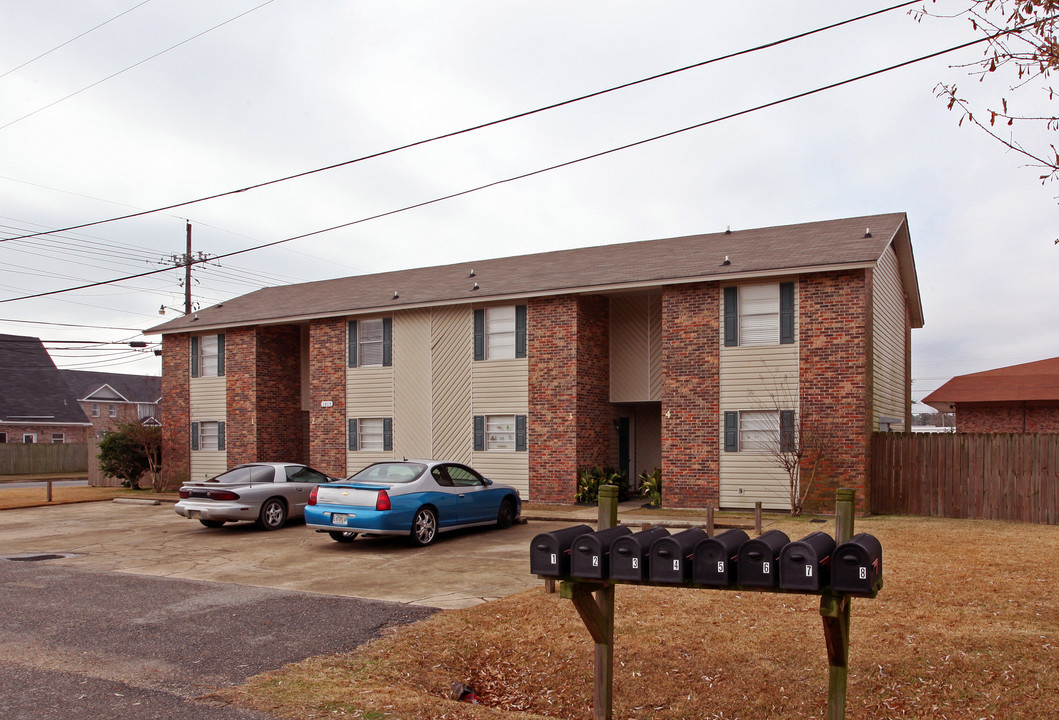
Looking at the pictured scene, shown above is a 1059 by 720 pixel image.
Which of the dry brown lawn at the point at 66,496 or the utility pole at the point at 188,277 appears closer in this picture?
the dry brown lawn at the point at 66,496

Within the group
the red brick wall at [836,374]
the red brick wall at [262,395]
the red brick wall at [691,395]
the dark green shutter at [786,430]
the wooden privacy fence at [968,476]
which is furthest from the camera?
the red brick wall at [262,395]

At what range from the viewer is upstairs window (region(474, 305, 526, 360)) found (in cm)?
2164

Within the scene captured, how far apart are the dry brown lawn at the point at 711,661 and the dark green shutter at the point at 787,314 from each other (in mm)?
9343

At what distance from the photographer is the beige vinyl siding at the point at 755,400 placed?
17984 mm

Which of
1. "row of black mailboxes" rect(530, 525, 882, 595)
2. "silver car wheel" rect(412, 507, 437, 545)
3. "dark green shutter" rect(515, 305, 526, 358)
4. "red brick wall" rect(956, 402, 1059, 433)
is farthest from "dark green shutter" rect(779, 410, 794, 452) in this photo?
"row of black mailboxes" rect(530, 525, 882, 595)

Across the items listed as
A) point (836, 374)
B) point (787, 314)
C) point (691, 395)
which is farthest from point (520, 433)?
point (836, 374)

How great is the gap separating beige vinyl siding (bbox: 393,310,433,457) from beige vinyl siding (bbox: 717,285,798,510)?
8.59 m

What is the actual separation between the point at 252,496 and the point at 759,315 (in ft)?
37.4

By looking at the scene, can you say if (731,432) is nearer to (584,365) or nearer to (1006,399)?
(584,365)

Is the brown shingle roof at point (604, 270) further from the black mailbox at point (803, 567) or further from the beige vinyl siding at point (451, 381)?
the black mailbox at point (803, 567)

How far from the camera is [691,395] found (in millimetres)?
19031

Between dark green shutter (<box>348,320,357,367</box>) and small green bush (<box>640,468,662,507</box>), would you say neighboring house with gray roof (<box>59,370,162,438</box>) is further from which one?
small green bush (<box>640,468,662,507</box>)

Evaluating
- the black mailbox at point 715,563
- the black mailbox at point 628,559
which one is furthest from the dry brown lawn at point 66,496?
the black mailbox at point 715,563

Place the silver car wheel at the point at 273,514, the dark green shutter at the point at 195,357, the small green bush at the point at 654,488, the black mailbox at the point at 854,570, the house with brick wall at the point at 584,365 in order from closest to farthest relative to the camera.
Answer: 1. the black mailbox at the point at 854,570
2. the silver car wheel at the point at 273,514
3. the house with brick wall at the point at 584,365
4. the small green bush at the point at 654,488
5. the dark green shutter at the point at 195,357
